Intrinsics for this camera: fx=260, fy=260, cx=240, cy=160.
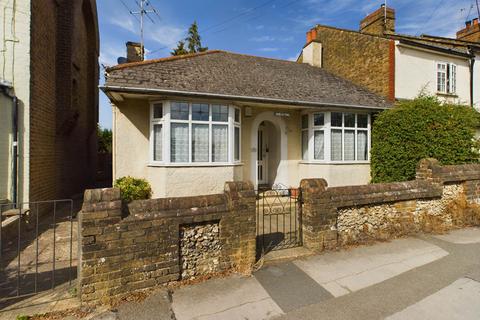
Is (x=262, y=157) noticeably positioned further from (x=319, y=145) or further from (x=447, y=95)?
(x=447, y=95)

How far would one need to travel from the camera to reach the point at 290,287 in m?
3.58

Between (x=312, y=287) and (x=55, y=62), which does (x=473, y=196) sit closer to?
(x=312, y=287)

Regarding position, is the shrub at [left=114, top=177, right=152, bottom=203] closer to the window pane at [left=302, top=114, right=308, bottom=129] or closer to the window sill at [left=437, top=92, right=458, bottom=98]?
the window pane at [left=302, top=114, right=308, bottom=129]

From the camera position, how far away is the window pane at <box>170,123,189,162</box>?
24.6 feet

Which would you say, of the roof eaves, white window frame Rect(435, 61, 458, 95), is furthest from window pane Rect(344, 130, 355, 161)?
white window frame Rect(435, 61, 458, 95)

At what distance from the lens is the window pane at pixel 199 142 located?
303 inches

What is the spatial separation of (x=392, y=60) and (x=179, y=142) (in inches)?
374

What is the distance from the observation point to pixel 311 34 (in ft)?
47.9

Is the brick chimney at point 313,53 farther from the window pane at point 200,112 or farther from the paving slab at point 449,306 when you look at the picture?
the paving slab at point 449,306

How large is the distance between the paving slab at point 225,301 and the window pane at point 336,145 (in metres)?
7.04

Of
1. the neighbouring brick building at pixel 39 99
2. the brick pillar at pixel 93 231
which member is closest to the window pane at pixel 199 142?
the neighbouring brick building at pixel 39 99

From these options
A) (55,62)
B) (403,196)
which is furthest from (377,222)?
(55,62)

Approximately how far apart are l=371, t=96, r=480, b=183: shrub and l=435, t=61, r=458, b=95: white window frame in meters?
4.52

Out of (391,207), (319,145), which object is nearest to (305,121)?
(319,145)
